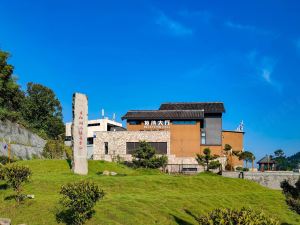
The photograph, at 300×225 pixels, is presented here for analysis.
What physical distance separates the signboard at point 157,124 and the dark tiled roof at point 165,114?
0.73 metres

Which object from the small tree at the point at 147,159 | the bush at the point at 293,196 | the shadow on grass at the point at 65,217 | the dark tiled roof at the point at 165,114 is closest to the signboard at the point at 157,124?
the dark tiled roof at the point at 165,114

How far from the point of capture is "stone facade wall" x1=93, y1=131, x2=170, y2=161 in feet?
234

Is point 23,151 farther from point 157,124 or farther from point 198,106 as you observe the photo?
point 198,106

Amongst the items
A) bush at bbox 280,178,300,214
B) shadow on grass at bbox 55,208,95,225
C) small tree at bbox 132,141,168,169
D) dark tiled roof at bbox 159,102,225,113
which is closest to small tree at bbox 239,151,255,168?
dark tiled roof at bbox 159,102,225,113

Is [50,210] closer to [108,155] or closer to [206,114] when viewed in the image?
[108,155]

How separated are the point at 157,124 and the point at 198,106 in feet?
33.7

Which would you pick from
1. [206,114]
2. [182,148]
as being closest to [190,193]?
[182,148]

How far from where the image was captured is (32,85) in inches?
3506

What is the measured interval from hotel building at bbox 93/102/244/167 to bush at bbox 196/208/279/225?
56.3 metres

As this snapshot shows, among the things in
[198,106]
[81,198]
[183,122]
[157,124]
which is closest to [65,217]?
[81,198]

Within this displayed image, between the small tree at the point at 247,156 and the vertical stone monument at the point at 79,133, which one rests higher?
the vertical stone monument at the point at 79,133

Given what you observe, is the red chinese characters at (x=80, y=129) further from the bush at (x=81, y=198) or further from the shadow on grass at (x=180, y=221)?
the bush at (x=81, y=198)

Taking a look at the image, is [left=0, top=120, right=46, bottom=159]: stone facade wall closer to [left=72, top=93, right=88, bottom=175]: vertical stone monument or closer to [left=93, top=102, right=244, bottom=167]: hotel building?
[left=93, top=102, right=244, bottom=167]: hotel building

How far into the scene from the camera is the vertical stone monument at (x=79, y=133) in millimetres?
39312
